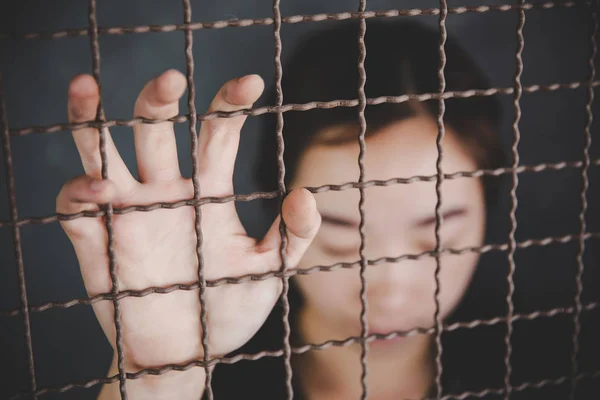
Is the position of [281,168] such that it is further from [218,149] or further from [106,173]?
[106,173]

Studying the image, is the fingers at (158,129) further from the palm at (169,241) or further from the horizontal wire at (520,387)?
the horizontal wire at (520,387)

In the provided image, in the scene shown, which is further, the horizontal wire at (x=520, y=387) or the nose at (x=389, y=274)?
the nose at (x=389, y=274)

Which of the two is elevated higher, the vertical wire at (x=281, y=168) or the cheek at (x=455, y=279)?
the vertical wire at (x=281, y=168)

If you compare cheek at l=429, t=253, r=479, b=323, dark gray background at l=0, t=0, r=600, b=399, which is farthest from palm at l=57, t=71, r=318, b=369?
cheek at l=429, t=253, r=479, b=323

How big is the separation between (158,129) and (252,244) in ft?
0.62

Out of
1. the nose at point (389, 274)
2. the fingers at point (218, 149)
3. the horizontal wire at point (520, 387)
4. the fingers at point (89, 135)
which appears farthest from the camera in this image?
the nose at point (389, 274)

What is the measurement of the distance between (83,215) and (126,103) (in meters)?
0.27

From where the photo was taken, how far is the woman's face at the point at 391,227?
1013 mm

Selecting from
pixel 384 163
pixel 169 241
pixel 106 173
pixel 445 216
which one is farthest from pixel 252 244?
pixel 445 216

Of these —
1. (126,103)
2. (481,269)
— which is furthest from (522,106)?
(126,103)

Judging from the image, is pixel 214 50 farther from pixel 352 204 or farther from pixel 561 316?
pixel 561 316

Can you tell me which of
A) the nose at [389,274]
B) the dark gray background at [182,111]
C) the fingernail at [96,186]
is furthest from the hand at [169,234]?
the nose at [389,274]

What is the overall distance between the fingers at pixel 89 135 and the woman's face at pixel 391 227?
394 millimetres

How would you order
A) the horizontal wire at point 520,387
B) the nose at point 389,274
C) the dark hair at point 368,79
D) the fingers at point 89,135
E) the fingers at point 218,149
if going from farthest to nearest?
the nose at point 389,274 → the dark hair at point 368,79 → the horizontal wire at point 520,387 → the fingers at point 218,149 → the fingers at point 89,135
